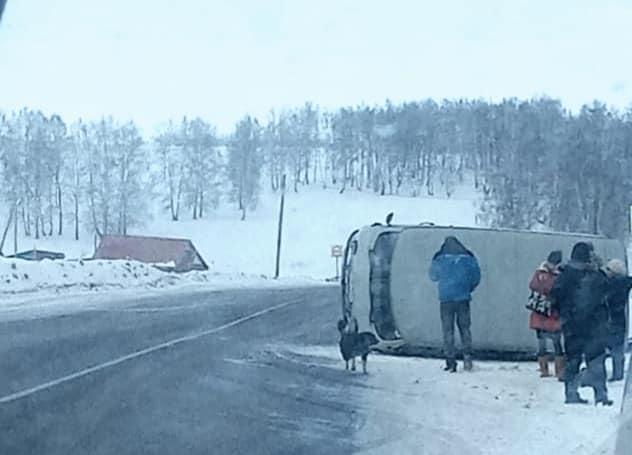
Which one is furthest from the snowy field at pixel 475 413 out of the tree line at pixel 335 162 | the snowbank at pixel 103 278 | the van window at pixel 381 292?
the tree line at pixel 335 162

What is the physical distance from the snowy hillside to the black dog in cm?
26

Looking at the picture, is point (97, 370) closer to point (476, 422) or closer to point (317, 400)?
point (317, 400)

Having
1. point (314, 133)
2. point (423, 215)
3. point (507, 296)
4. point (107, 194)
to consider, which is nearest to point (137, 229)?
point (107, 194)

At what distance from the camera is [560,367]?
5859 mm

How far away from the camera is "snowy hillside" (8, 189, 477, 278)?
5.86 metres

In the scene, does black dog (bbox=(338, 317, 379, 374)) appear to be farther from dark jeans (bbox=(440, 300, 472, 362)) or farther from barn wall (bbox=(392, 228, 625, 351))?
dark jeans (bbox=(440, 300, 472, 362))

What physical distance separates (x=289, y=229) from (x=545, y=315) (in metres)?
1.32

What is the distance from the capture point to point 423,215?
5.81m

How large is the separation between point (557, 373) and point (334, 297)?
3.68 ft

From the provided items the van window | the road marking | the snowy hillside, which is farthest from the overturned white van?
the road marking

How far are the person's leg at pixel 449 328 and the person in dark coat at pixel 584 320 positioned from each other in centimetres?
47

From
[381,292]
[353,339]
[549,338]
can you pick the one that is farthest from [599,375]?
[353,339]

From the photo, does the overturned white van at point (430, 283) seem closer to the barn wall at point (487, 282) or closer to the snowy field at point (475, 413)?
the barn wall at point (487, 282)

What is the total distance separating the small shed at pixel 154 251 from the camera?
618 centimetres
